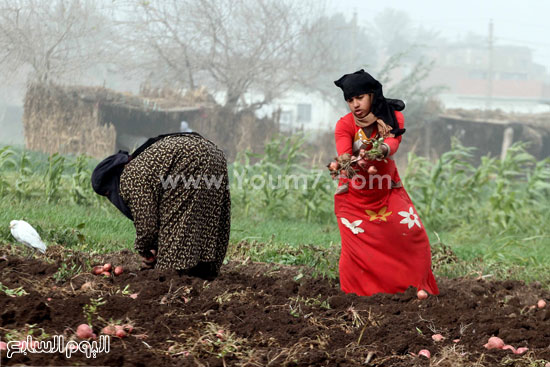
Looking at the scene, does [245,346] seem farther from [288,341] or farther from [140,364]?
[140,364]

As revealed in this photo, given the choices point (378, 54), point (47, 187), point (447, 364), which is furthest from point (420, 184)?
point (378, 54)

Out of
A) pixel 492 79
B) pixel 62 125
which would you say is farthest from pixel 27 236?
pixel 492 79

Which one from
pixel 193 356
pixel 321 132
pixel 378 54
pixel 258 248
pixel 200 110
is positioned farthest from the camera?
pixel 378 54

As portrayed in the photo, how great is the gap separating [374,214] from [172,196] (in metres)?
1.30

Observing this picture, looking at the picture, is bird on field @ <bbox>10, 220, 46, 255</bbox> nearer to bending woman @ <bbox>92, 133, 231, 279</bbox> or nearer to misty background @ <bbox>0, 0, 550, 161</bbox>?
bending woman @ <bbox>92, 133, 231, 279</bbox>

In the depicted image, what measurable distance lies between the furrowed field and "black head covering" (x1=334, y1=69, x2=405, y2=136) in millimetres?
1056

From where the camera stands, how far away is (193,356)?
261 centimetres

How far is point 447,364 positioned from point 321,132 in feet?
46.9

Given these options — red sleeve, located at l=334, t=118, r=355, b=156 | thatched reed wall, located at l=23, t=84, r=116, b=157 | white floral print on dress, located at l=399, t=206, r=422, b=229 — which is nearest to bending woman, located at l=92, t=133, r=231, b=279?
red sleeve, located at l=334, t=118, r=355, b=156

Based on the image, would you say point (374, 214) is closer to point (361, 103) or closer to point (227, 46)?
point (361, 103)

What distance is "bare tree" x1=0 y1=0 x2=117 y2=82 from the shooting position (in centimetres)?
1278

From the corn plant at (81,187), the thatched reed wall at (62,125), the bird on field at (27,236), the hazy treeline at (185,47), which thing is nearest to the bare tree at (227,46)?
the hazy treeline at (185,47)

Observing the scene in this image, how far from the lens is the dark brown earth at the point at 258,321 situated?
8.87ft

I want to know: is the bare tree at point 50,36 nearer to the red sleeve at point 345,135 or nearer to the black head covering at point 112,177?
the black head covering at point 112,177
